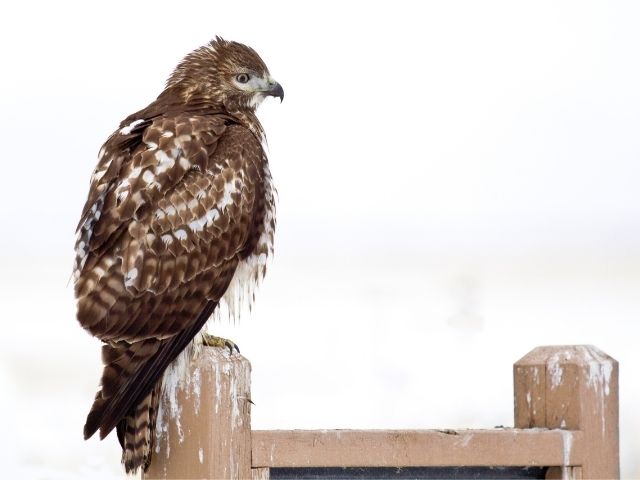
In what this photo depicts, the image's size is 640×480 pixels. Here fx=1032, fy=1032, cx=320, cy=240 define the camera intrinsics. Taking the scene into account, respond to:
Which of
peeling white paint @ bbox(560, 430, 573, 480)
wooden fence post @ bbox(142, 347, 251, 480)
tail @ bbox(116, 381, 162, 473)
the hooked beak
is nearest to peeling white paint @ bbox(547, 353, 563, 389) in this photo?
peeling white paint @ bbox(560, 430, 573, 480)

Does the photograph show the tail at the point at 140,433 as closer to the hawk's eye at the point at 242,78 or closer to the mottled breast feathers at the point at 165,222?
the mottled breast feathers at the point at 165,222

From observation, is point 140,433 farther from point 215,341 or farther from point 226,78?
point 226,78

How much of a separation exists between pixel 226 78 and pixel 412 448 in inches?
148

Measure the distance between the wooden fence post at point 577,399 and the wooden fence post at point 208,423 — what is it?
1.14 m

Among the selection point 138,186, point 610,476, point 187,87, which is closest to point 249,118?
point 187,87

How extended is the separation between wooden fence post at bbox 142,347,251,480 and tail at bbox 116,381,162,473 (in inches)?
2.2

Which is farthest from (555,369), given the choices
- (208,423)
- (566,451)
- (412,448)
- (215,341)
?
(215,341)

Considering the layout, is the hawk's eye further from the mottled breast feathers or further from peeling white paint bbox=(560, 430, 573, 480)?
peeling white paint bbox=(560, 430, 573, 480)

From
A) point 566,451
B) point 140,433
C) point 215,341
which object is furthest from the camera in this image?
point 215,341

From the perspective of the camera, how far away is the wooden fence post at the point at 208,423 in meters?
3.59

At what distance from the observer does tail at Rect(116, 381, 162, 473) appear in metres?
3.94

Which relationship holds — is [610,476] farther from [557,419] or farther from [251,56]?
[251,56]

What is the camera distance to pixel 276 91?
6898mm

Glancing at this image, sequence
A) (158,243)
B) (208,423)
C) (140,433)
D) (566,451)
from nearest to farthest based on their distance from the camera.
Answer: (208,423), (566,451), (140,433), (158,243)
